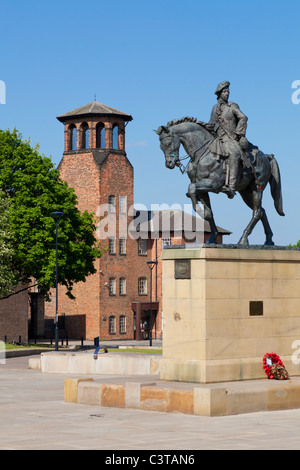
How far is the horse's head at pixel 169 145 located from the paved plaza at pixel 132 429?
6360mm

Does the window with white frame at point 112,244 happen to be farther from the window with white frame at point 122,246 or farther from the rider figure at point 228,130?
the rider figure at point 228,130

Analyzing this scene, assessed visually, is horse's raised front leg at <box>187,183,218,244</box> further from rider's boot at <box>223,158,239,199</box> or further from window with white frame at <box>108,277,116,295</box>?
window with white frame at <box>108,277,116,295</box>

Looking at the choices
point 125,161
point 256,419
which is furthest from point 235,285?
point 125,161

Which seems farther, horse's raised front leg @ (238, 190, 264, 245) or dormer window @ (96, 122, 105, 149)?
dormer window @ (96, 122, 105, 149)

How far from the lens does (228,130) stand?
21953 mm

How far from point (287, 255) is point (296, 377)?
3.11m

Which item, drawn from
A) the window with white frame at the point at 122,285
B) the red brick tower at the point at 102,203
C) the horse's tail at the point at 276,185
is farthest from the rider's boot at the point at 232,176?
the window with white frame at the point at 122,285

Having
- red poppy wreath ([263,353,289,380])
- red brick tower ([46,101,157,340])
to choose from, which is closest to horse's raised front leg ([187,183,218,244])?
red poppy wreath ([263,353,289,380])

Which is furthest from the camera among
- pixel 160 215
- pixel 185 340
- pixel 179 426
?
pixel 160 215

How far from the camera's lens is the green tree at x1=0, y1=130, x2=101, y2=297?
183ft

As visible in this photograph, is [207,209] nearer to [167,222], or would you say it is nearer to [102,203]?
[102,203]

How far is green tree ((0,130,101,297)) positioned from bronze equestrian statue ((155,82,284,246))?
110ft

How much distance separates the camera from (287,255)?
2234 cm

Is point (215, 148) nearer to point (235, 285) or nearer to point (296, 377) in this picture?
point (235, 285)
